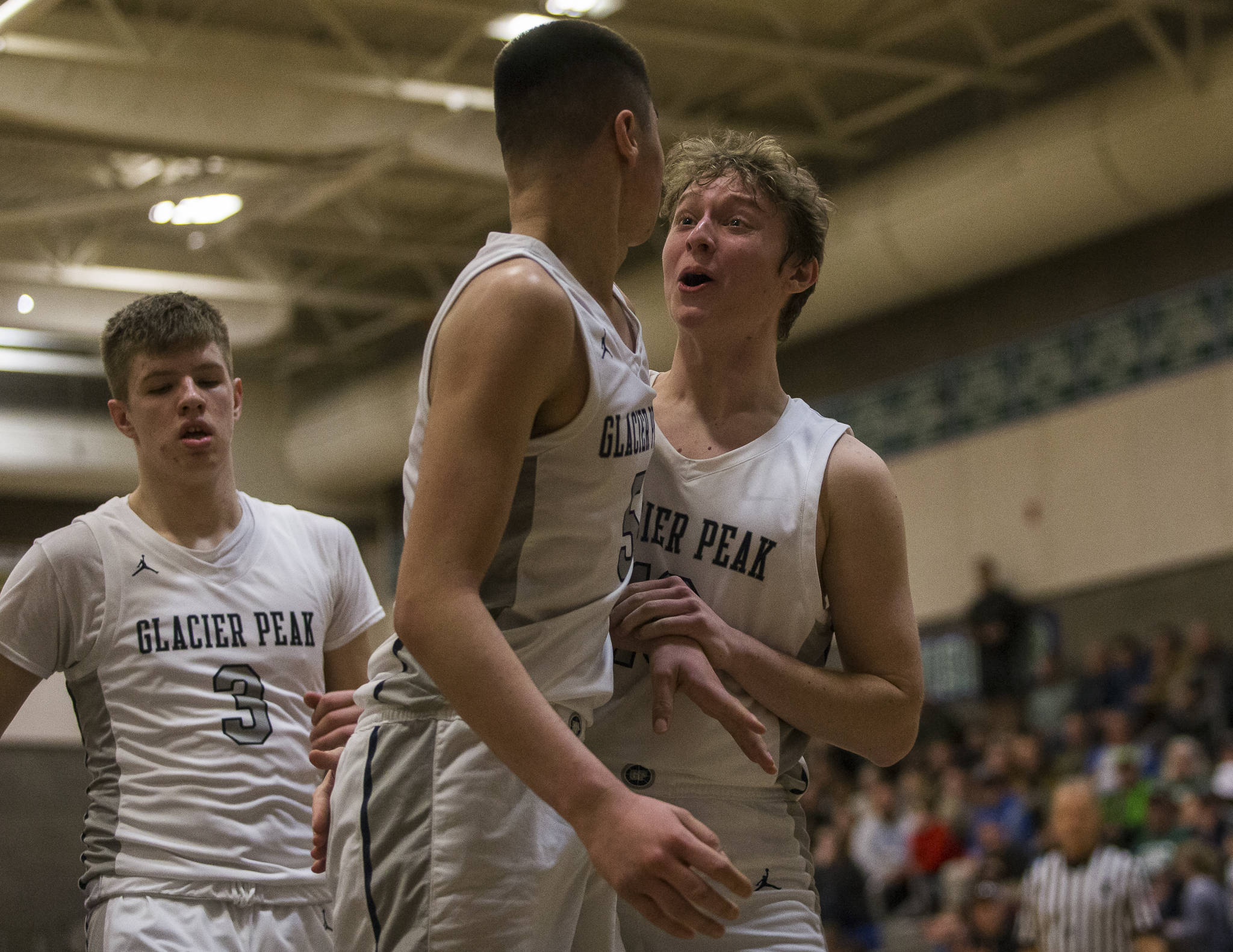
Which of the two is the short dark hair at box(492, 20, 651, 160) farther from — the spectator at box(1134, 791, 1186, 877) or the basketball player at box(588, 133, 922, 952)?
the spectator at box(1134, 791, 1186, 877)

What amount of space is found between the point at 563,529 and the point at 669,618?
512 mm

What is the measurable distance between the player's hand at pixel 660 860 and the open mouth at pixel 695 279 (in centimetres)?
149

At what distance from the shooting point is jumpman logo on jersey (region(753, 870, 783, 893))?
3234 mm

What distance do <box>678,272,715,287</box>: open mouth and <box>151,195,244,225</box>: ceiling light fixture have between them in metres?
13.2

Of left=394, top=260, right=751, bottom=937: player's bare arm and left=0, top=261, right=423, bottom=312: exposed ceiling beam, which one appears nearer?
left=394, top=260, right=751, bottom=937: player's bare arm

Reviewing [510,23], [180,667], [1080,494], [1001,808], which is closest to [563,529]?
[180,667]

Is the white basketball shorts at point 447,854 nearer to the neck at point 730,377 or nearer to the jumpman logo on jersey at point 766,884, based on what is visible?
the jumpman logo on jersey at point 766,884

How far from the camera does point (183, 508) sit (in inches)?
162

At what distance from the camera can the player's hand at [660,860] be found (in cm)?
212

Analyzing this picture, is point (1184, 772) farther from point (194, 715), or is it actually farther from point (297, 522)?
point (194, 715)

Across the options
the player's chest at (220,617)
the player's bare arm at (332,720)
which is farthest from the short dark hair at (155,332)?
the player's bare arm at (332,720)

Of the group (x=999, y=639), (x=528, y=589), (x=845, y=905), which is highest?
(x=999, y=639)

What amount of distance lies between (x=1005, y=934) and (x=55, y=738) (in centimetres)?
971

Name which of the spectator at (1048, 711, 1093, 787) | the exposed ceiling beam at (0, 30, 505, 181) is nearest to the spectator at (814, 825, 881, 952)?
the spectator at (1048, 711, 1093, 787)
